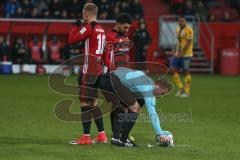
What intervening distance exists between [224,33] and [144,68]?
19083 millimetres

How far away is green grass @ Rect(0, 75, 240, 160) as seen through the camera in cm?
986

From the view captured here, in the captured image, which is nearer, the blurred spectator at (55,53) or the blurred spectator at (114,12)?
the blurred spectator at (55,53)

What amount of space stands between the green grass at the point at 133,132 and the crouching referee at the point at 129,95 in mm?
301

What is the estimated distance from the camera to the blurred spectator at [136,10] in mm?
30828

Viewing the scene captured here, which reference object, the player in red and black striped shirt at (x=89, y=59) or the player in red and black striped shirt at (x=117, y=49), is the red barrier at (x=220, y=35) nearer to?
the player in red and black striped shirt at (x=117, y=49)

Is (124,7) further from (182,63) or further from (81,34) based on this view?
(81,34)

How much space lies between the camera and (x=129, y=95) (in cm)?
1062

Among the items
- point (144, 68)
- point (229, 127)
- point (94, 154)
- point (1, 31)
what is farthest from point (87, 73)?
point (1, 31)

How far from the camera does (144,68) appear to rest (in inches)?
516

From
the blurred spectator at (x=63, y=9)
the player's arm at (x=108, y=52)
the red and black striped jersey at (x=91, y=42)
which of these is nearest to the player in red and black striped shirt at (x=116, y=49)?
the player's arm at (x=108, y=52)

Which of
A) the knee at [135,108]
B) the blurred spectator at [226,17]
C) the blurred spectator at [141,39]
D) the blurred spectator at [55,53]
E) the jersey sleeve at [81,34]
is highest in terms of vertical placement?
the jersey sleeve at [81,34]

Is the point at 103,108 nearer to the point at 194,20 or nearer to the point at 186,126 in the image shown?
the point at 186,126

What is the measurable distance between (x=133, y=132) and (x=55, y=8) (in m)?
19.3

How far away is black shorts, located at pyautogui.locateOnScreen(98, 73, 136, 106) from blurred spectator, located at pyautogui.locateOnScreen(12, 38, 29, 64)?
60.6 ft
